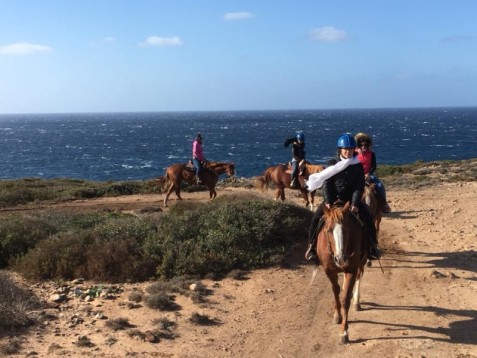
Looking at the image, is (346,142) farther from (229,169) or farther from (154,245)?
(229,169)

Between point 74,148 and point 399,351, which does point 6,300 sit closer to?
point 399,351

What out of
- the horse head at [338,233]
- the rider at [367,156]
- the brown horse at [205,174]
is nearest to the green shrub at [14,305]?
the horse head at [338,233]

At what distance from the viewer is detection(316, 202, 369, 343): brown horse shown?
22.4 feet

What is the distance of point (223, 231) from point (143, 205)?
36.1ft

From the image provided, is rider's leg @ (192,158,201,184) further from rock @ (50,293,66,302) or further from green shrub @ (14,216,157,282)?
rock @ (50,293,66,302)

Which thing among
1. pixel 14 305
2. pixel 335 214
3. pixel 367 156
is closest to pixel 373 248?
pixel 335 214

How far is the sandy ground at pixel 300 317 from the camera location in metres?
7.32

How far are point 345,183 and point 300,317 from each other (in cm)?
269

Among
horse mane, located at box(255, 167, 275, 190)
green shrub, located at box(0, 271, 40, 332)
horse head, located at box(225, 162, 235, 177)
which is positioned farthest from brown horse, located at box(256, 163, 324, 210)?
green shrub, located at box(0, 271, 40, 332)

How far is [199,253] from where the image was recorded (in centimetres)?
1087

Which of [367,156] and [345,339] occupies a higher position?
[367,156]

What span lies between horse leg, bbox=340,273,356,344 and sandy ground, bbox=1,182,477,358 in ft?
0.53

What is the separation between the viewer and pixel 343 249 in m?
6.77

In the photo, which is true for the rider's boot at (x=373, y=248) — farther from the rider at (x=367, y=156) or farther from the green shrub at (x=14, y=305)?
the green shrub at (x=14, y=305)
